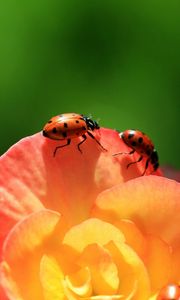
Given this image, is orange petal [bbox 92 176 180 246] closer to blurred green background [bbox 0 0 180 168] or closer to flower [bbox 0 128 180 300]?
flower [bbox 0 128 180 300]

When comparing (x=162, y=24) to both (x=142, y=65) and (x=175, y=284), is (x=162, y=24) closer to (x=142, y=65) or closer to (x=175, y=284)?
(x=142, y=65)

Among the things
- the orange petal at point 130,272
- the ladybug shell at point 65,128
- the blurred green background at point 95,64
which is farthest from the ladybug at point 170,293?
the blurred green background at point 95,64

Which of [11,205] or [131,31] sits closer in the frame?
[11,205]

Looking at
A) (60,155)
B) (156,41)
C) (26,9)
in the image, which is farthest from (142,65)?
(60,155)

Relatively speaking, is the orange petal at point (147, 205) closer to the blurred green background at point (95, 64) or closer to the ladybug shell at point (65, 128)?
the ladybug shell at point (65, 128)

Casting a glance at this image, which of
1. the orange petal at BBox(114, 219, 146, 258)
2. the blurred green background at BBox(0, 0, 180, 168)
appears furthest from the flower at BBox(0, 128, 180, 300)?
the blurred green background at BBox(0, 0, 180, 168)

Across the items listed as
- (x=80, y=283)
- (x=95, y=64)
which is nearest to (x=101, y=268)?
(x=80, y=283)

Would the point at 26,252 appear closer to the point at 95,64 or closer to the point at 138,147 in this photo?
the point at 138,147
